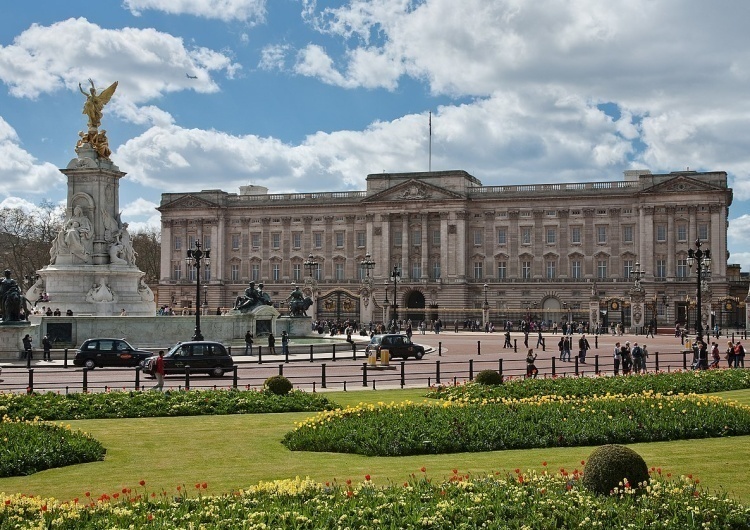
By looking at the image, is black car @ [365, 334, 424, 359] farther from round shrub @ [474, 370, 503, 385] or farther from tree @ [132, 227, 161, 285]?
tree @ [132, 227, 161, 285]

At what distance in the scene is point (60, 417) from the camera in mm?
21359

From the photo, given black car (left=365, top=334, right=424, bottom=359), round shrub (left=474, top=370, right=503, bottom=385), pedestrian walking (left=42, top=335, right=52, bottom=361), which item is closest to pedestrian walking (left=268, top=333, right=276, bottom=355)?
black car (left=365, top=334, right=424, bottom=359)

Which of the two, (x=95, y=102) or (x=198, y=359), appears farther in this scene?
(x=95, y=102)

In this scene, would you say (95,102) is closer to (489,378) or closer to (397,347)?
(397,347)

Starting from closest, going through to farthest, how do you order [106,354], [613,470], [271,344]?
[613,470] → [106,354] → [271,344]

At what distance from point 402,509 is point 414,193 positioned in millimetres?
103164

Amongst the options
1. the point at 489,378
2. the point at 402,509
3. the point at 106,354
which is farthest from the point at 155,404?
the point at 106,354

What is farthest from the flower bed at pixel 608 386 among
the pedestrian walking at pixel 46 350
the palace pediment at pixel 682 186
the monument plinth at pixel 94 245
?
the palace pediment at pixel 682 186

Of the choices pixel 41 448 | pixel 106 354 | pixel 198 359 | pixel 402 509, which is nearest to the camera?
pixel 402 509

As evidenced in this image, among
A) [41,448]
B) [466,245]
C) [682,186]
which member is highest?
[682,186]

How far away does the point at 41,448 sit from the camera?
15570 mm

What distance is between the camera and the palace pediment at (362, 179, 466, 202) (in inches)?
4424

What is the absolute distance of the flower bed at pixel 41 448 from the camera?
590 inches

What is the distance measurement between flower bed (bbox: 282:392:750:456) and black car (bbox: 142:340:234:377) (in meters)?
15.1
